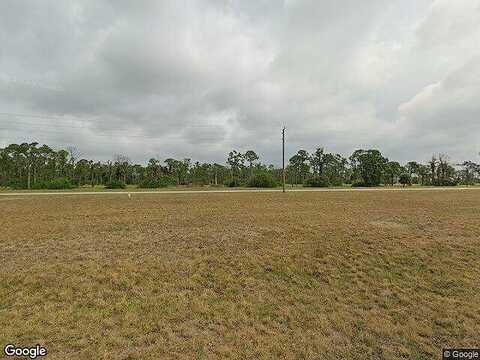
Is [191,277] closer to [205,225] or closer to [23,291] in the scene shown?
[23,291]

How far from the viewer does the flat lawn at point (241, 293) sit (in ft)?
15.2

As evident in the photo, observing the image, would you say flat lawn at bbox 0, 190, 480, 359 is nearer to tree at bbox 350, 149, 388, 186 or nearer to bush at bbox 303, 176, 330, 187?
bush at bbox 303, 176, 330, 187

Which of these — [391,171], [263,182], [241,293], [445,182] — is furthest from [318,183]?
[241,293]

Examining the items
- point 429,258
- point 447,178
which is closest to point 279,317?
point 429,258

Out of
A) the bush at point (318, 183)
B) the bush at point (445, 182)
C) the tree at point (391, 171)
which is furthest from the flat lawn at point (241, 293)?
the bush at point (445, 182)

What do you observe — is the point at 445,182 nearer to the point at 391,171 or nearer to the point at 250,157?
the point at 391,171

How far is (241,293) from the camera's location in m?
6.43

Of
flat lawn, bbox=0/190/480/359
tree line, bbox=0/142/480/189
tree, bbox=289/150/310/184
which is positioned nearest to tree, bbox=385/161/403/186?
tree line, bbox=0/142/480/189

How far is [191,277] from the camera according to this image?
23.6ft

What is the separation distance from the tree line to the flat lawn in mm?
57167

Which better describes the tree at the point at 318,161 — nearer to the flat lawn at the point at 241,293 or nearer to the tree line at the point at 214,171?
the tree line at the point at 214,171

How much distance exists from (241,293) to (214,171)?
88168mm

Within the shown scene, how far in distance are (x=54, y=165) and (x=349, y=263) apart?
96.4 meters

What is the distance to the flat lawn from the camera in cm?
464
